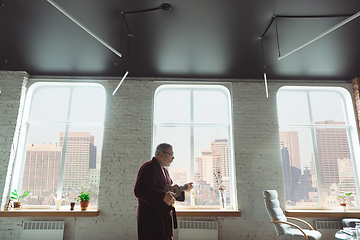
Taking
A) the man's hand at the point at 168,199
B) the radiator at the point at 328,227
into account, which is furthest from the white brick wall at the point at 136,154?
the man's hand at the point at 168,199

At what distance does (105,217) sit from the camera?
4727 mm

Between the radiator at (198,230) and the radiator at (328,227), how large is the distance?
214 centimetres

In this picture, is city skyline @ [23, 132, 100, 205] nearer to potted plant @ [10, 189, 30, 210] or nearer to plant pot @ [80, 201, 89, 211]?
potted plant @ [10, 189, 30, 210]

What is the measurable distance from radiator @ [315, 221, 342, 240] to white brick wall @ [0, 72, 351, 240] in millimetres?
926

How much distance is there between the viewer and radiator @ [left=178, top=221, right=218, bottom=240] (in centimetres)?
466

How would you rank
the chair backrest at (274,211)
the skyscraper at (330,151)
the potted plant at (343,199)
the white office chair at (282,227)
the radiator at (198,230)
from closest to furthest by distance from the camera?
the white office chair at (282,227)
the chair backrest at (274,211)
the radiator at (198,230)
the potted plant at (343,199)
the skyscraper at (330,151)

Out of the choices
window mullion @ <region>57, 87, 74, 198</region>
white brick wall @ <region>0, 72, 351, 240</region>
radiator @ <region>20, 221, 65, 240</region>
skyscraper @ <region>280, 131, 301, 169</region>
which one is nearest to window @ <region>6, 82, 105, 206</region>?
window mullion @ <region>57, 87, 74, 198</region>

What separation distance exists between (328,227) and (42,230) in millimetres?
5765

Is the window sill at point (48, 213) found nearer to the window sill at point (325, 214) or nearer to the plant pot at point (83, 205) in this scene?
the plant pot at point (83, 205)

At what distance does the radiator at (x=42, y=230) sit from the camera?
4.53 meters

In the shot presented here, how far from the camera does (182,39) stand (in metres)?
3.82

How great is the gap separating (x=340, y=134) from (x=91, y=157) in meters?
6.00

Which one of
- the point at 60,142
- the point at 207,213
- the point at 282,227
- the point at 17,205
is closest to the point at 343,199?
the point at 282,227

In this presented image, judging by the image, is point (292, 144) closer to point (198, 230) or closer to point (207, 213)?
point (207, 213)
